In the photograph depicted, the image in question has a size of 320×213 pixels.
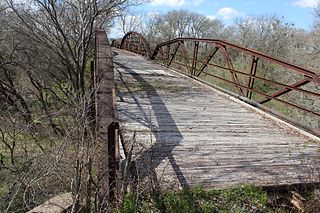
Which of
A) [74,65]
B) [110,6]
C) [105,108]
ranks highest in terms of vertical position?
[110,6]

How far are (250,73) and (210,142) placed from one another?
2.66m

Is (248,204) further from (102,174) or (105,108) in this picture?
(105,108)

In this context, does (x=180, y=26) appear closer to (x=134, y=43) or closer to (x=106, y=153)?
(x=134, y=43)

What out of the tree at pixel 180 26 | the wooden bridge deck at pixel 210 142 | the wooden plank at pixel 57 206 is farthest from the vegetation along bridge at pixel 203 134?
the tree at pixel 180 26

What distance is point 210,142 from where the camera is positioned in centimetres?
443

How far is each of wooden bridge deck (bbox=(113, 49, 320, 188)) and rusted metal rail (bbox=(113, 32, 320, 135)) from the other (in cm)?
54

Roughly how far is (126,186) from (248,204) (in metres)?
1.21

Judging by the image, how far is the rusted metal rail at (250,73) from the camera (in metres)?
5.31

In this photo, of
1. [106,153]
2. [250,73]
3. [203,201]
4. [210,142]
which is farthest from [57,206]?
[250,73]

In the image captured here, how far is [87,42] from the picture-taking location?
1614cm

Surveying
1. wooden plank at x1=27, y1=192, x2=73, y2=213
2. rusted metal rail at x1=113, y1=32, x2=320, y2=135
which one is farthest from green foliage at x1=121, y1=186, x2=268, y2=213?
rusted metal rail at x1=113, y1=32, x2=320, y2=135

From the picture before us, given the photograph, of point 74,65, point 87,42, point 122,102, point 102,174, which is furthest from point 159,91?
point 74,65

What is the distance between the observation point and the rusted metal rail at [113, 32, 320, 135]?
5.31m

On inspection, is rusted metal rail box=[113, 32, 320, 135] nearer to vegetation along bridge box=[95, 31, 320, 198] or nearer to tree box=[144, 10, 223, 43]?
vegetation along bridge box=[95, 31, 320, 198]
